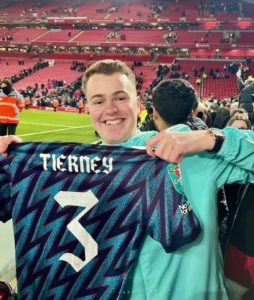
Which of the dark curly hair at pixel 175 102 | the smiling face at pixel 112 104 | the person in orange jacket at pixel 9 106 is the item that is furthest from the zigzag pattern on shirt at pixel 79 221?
the person in orange jacket at pixel 9 106

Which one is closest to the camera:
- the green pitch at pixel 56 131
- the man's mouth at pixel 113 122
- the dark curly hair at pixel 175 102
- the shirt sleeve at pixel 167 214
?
the shirt sleeve at pixel 167 214

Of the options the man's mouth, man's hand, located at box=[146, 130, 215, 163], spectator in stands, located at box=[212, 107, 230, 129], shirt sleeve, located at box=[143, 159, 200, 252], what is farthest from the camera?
spectator in stands, located at box=[212, 107, 230, 129]

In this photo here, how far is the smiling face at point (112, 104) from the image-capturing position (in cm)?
162

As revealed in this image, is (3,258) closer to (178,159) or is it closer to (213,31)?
(178,159)

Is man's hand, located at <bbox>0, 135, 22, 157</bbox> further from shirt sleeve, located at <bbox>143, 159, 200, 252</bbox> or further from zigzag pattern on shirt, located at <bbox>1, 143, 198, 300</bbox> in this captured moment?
shirt sleeve, located at <bbox>143, 159, 200, 252</bbox>

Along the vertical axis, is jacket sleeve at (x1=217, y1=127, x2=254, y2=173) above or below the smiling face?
below

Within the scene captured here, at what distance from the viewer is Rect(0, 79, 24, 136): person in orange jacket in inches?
310

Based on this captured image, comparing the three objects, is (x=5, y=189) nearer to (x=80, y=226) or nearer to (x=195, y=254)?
(x=80, y=226)

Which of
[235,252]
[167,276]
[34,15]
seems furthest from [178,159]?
[34,15]

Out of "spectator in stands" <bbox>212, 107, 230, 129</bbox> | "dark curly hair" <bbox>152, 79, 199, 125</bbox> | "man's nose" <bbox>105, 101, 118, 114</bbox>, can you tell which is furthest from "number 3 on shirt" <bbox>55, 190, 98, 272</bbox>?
"spectator in stands" <bbox>212, 107, 230, 129</bbox>

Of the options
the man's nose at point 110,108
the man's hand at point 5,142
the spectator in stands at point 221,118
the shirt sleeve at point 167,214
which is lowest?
the spectator in stands at point 221,118

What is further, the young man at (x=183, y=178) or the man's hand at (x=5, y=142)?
the man's hand at (x=5, y=142)

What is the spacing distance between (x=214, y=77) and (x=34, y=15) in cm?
2875

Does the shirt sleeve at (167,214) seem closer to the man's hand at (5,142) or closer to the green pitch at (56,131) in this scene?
the man's hand at (5,142)
